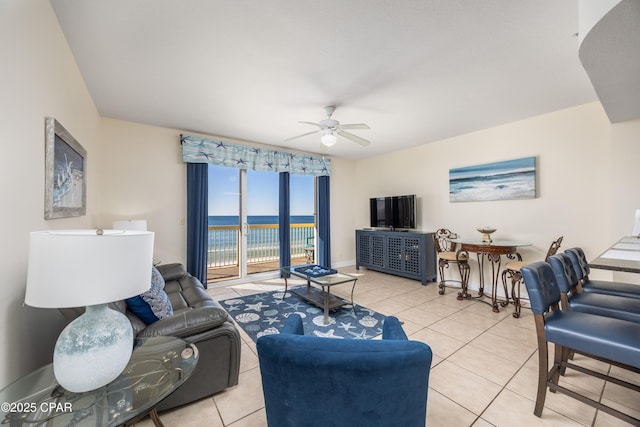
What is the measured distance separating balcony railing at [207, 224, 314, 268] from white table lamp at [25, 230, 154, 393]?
3.49 meters

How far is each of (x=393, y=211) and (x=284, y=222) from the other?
2155mm

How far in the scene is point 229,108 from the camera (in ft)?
10.1

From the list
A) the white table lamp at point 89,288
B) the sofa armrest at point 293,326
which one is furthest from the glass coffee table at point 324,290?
the white table lamp at point 89,288

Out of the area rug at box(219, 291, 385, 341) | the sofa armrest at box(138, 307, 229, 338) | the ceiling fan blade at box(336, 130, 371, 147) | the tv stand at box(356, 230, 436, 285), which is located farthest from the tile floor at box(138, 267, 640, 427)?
the ceiling fan blade at box(336, 130, 371, 147)

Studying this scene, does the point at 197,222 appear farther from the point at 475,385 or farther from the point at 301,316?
the point at 475,385

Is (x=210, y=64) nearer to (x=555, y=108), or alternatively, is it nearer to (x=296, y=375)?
(x=296, y=375)

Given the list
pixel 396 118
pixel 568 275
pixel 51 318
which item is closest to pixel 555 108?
pixel 396 118

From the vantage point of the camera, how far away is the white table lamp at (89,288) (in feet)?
2.80

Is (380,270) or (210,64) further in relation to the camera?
(380,270)

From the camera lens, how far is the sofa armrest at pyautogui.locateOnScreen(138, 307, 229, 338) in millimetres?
1497

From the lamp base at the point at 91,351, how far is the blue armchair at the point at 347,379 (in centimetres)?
64

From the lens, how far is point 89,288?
88 centimetres

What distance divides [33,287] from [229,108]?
8.86 feet

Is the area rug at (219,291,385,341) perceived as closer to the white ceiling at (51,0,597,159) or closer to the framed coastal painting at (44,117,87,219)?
the framed coastal painting at (44,117,87,219)
